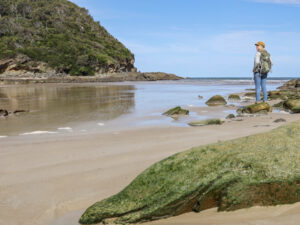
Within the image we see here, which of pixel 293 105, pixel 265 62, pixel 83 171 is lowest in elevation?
pixel 83 171

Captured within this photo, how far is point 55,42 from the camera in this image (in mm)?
76500

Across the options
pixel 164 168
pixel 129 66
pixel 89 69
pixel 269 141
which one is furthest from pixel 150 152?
pixel 129 66

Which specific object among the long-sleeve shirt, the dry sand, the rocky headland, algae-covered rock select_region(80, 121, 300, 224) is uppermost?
the rocky headland

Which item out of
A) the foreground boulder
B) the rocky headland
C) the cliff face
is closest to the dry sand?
the foreground boulder

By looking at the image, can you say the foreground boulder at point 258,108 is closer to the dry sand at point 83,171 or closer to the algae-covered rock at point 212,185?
the dry sand at point 83,171

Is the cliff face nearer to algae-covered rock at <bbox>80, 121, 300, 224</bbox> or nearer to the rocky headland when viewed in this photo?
the rocky headland

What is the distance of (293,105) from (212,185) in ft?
27.0

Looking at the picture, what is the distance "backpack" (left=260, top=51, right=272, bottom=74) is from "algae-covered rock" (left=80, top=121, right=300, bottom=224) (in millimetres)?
7968

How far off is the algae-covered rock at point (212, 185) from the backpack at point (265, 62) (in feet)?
26.1

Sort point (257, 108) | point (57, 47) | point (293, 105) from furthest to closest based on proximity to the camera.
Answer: point (57, 47) → point (293, 105) → point (257, 108)

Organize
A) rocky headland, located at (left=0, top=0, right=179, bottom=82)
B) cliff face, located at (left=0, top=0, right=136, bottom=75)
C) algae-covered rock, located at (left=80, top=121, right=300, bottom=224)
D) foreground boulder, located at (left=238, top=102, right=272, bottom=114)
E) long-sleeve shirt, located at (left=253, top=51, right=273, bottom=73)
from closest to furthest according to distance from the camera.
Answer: algae-covered rock, located at (left=80, top=121, right=300, bottom=224) < foreground boulder, located at (left=238, top=102, right=272, bottom=114) < long-sleeve shirt, located at (left=253, top=51, right=273, bottom=73) < rocky headland, located at (left=0, top=0, right=179, bottom=82) < cliff face, located at (left=0, top=0, right=136, bottom=75)

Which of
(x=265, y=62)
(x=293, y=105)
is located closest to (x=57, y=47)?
(x=265, y=62)

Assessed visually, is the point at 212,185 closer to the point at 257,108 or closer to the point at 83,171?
the point at 83,171

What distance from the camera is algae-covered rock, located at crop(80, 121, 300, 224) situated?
2271mm
